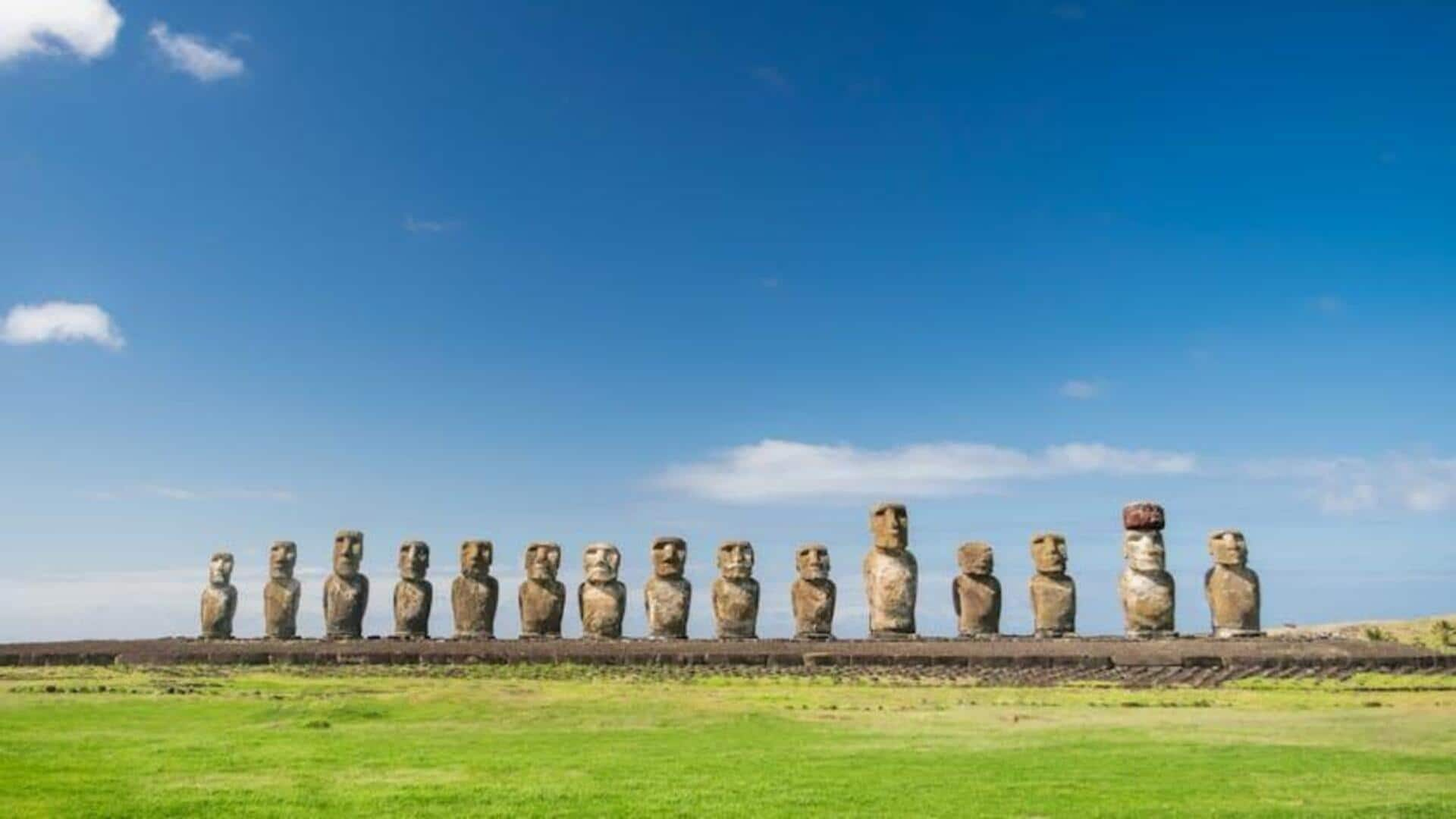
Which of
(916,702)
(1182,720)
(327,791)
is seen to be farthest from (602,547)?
(327,791)

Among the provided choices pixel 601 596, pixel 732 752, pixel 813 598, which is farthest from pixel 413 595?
pixel 732 752

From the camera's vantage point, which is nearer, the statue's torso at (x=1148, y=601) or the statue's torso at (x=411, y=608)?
the statue's torso at (x=1148, y=601)

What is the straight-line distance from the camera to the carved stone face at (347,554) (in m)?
26.3

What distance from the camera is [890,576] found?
77.7 feet

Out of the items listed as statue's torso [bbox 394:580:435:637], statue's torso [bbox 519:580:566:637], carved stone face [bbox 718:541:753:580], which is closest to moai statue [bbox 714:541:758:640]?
carved stone face [bbox 718:541:753:580]

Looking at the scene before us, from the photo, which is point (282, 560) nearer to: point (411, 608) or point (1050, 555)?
point (411, 608)

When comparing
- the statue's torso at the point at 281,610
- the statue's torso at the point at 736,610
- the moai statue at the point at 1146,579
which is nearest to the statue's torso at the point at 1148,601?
the moai statue at the point at 1146,579

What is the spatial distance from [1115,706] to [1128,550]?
1126 cm

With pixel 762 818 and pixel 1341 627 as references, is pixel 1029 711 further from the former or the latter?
pixel 1341 627

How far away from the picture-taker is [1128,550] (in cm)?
2300

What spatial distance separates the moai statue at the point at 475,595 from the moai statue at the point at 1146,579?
40.3ft

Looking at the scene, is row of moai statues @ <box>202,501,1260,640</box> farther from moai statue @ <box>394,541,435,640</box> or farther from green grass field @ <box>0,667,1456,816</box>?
green grass field @ <box>0,667,1456,816</box>

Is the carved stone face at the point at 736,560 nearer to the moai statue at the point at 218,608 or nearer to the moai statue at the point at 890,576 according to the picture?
the moai statue at the point at 890,576

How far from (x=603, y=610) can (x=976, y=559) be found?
23.8 ft
